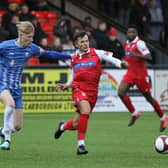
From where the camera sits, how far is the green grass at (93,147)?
10.6 metres

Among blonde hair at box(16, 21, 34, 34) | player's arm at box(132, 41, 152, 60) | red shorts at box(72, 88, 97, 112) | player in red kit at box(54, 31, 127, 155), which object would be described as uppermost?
player's arm at box(132, 41, 152, 60)

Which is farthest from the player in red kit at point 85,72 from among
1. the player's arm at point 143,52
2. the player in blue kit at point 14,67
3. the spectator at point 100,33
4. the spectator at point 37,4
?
the spectator at point 37,4

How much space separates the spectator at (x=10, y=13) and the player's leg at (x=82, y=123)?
11.9 metres

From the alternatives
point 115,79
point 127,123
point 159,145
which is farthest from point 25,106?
point 159,145

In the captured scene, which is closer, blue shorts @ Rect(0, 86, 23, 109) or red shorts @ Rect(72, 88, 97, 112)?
red shorts @ Rect(72, 88, 97, 112)

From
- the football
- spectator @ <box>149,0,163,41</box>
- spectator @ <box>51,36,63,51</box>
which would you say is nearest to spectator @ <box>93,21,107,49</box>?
spectator @ <box>51,36,63,51</box>

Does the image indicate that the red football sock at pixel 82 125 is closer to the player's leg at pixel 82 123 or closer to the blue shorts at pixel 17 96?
the player's leg at pixel 82 123

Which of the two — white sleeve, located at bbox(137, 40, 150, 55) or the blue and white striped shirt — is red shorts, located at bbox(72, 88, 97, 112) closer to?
the blue and white striped shirt

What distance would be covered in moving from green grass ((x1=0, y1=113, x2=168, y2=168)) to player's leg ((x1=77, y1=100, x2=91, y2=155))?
144mm

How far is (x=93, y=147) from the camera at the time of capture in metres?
13.0

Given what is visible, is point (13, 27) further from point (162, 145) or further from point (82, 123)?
point (162, 145)

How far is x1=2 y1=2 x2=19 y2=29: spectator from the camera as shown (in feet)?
76.7

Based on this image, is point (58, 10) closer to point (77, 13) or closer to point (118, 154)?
point (77, 13)

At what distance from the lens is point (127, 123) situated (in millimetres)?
18750
